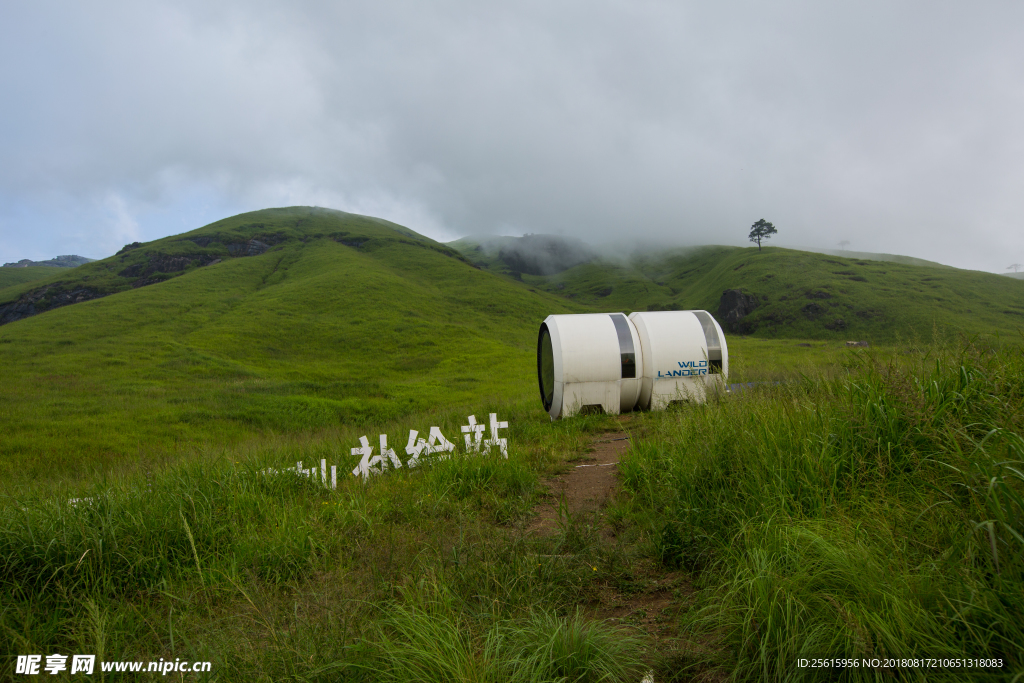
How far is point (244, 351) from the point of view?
3878cm

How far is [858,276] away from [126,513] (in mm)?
105765

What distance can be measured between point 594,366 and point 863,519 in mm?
9538

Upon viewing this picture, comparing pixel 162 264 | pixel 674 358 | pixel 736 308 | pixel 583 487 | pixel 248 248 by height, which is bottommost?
pixel 583 487

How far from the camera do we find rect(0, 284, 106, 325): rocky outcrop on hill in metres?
74.9

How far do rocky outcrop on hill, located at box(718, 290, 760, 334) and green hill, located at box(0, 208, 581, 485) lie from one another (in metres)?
27.5

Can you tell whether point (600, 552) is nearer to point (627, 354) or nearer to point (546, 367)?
point (627, 354)

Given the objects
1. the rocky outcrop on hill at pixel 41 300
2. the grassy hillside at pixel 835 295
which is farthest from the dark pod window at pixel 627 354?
the rocky outcrop on hill at pixel 41 300

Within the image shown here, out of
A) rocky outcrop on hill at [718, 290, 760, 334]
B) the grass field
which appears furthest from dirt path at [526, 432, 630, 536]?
rocky outcrop on hill at [718, 290, 760, 334]

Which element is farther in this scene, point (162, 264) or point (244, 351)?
point (162, 264)

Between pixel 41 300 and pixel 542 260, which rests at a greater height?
pixel 542 260

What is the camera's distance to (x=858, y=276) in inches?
3440

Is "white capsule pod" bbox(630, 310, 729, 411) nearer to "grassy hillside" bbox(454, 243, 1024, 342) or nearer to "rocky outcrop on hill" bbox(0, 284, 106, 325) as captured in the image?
"grassy hillside" bbox(454, 243, 1024, 342)

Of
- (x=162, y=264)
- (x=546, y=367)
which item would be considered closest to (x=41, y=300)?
(x=162, y=264)

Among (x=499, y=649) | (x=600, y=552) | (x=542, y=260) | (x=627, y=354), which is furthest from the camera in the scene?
(x=542, y=260)
